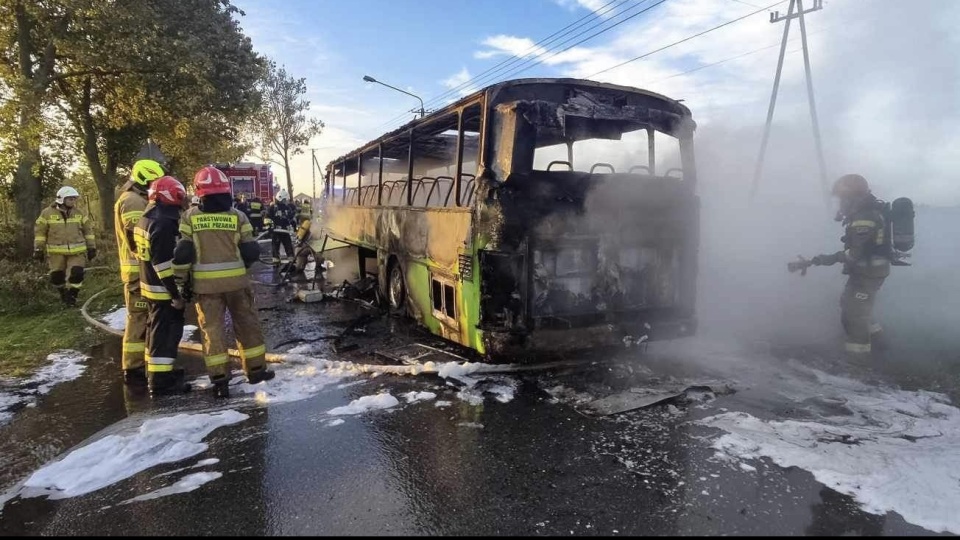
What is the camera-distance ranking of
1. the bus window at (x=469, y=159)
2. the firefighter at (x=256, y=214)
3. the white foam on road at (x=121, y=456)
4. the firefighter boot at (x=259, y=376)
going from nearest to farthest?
1. the white foam on road at (x=121, y=456)
2. the firefighter boot at (x=259, y=376)
3. the bus window at (x=469, y=159)
4. the firefighter at (x=256, y=214)

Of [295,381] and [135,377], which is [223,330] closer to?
[295,381]

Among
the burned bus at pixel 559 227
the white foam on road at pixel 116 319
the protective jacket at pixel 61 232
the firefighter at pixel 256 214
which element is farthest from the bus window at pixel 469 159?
the firefighter at pixel 256 214

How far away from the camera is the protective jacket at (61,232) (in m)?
7.97

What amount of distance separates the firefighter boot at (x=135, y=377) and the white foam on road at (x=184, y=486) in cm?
225

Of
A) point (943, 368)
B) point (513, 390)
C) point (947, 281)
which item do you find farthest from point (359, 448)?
point (947, 281)

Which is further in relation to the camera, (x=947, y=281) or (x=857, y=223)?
(x=947, y=281)

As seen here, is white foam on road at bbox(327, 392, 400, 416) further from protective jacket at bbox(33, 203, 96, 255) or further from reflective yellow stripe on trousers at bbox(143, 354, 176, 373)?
protective jacket at bbox(33, 203, 96, 255)

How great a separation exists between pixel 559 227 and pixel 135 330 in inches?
156

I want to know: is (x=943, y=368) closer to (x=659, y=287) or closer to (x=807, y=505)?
(x=659, y=287)

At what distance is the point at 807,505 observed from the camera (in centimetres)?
262

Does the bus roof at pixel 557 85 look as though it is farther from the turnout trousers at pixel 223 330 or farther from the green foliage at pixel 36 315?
the green foliage at pixel 36 315

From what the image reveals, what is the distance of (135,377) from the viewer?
4.86 m

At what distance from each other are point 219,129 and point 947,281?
17.1 meters

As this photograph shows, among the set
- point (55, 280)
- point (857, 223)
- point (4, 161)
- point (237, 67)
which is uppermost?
point (237, 67)
